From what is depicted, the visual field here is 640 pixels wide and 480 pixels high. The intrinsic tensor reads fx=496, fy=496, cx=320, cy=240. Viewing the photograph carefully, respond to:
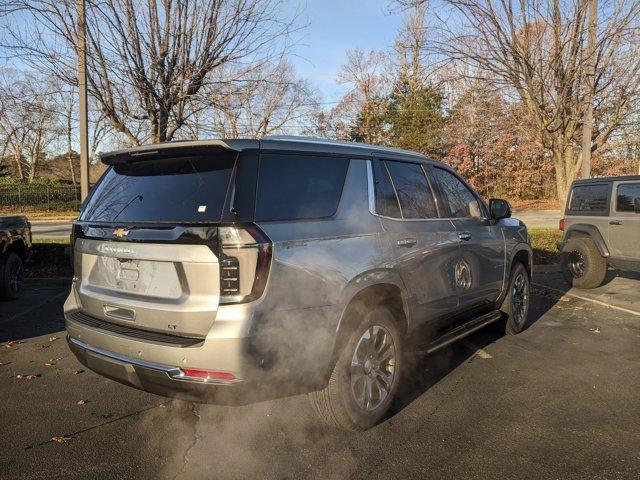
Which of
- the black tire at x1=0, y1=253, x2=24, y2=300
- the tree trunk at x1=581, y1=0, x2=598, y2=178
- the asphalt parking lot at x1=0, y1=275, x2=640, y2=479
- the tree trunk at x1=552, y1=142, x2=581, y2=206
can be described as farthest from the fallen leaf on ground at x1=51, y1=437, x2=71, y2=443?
the tree trunk at x1=552, y1=142, x2=581, y2=206

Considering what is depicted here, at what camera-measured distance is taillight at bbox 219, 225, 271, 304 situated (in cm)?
248

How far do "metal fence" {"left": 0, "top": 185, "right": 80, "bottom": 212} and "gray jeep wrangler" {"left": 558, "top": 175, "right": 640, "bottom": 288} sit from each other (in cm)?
3036

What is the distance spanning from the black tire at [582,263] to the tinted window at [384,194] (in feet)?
18.9

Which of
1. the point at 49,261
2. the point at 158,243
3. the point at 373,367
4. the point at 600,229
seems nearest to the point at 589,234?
the point at 600,229

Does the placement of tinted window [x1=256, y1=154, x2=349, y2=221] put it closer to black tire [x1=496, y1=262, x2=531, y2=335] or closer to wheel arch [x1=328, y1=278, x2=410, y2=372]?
wheel arch [x1=328, y1=278, x2=410, y2=372]

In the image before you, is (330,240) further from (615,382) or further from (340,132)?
(340,132)

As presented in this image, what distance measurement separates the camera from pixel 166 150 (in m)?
2.94

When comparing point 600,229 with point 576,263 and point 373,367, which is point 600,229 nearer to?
point 576,263

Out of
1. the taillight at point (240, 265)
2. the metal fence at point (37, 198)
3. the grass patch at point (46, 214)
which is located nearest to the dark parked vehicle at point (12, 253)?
the taillight at point (240, 265)

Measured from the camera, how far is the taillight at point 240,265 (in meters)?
2.48

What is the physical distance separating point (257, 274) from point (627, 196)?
278 inches

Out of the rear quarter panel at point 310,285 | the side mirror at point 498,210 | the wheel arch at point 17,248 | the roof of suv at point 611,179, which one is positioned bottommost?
the wheel arch at point 17,248

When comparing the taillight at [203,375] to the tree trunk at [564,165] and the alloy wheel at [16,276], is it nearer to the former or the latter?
the alloy wheel at [16,276]

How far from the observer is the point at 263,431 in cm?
321
